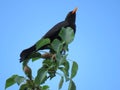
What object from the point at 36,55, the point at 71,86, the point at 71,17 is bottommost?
the point at 71,86

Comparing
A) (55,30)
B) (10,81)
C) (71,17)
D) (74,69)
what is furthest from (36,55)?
(71,17)

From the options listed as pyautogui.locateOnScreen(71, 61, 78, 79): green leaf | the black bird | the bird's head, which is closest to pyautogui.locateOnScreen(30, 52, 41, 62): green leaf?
the black bird

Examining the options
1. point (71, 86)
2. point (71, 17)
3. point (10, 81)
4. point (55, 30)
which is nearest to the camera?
point (71, 86)

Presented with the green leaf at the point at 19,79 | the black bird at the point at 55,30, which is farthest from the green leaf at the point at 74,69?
the black bird at the point at 55,30

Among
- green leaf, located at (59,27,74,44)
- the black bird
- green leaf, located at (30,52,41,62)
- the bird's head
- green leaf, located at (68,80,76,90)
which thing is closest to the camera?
green leaf, located at (68,80,76,90)

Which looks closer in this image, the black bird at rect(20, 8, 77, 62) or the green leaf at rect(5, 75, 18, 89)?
the green leaf at rect(5, 75, 18, 89)

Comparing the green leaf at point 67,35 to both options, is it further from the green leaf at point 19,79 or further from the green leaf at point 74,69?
the green leaf at point 19,79

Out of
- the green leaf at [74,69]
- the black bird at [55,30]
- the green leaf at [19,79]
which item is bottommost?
the green leaf at [74,69]

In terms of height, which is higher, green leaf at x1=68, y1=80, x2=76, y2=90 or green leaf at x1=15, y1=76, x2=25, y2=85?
green leaf at x1=15, y1=76, x2=25, y2=85

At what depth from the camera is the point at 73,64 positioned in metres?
1.98

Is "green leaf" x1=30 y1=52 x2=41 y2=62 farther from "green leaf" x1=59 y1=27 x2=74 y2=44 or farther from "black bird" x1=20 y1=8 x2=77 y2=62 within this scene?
"green leaf" x1=59 y1=27 x2=74 y2=44

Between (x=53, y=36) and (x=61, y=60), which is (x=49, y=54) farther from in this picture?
(x=53, y=36)

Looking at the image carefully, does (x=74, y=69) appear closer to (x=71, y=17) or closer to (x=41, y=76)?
(x=41, y=76)

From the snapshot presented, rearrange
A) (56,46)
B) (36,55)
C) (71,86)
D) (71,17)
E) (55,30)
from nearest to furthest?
(71,86)
(56,46)
(36,55)
(55,30)
(71,17)
